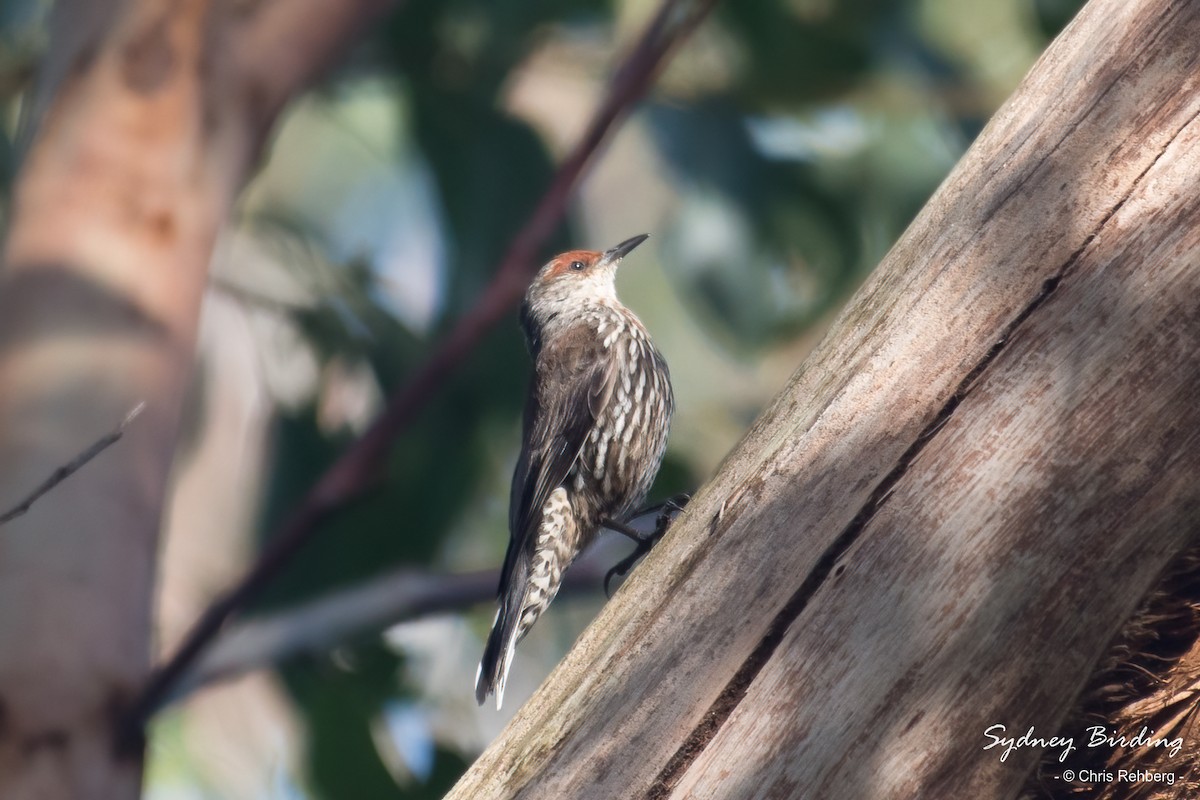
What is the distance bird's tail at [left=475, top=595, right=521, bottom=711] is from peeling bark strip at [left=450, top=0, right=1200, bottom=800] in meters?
1.15

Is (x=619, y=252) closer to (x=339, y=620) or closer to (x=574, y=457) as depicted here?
(x=574, y=457)

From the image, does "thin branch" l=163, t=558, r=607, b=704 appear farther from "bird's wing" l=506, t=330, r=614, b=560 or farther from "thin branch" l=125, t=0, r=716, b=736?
"bird's wing" l=506, t=330, r=614, b=560

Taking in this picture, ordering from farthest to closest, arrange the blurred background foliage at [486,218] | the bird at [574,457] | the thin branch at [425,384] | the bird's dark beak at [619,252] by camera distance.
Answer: the blurred background foliage at [486,218], the bird's dark beak at [619,252], the bird at [574,457], the thin branch at [425,384]

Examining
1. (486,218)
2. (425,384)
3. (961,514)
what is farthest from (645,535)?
(486,218)

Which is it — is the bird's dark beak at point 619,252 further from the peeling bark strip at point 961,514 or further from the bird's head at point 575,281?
the peeling bark strip at point 961,514

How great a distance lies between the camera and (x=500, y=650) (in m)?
2.84

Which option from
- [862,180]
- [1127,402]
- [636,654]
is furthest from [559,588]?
[862,180]

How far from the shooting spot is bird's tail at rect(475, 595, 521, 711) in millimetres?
2797

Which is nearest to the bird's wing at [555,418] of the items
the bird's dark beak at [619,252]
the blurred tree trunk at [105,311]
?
the bird's dark beak at [619,252]

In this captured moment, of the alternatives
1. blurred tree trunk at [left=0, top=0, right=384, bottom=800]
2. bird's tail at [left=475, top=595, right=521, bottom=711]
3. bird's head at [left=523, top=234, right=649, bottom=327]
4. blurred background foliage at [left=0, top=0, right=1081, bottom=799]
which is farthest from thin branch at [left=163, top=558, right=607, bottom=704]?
bird's head at [left=523, top=234, right=649, bottom=327]

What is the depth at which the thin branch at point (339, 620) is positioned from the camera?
99.7 inches

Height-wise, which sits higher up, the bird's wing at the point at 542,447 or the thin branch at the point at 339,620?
the bird's wing at the point at 542,447

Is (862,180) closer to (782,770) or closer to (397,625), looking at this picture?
(397,625)

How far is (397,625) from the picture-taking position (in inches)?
107
